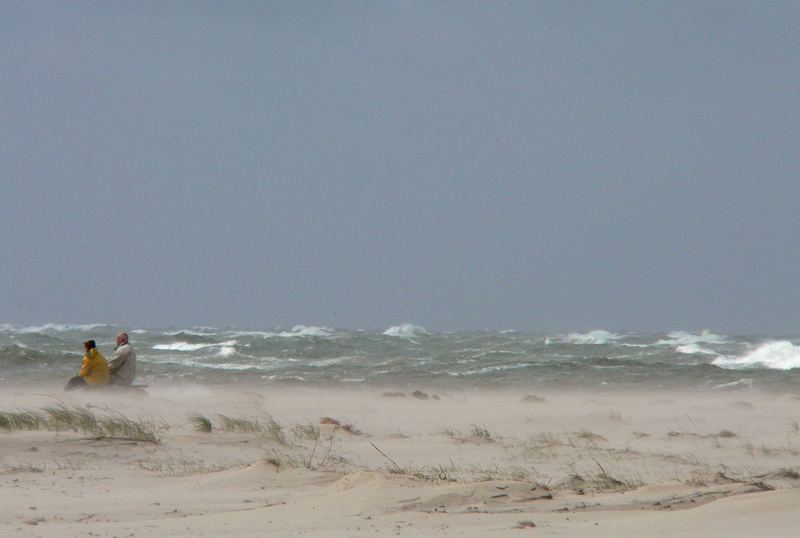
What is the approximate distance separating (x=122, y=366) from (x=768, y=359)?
23061 millimetres

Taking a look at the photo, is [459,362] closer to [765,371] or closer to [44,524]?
[765,371]

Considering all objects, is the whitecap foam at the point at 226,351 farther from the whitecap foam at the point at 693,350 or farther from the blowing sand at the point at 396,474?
the whitecap foam at the point at 693,350

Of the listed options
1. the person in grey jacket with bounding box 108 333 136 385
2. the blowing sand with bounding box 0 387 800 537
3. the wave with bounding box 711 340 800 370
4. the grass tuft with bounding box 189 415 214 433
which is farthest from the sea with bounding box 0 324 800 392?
the grass tuft with bounding box 189 415 214 433

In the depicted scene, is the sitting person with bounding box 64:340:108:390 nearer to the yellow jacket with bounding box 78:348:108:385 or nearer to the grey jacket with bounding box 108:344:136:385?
the yellow jacket with bounding box 78:348:108:385

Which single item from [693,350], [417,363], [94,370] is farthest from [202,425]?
[693,350]

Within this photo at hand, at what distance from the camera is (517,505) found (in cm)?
632

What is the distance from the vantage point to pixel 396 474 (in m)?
→ 7.39

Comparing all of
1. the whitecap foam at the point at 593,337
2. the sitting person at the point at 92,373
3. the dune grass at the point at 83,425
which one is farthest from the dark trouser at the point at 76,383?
the whitecap foam at the point at 593,337

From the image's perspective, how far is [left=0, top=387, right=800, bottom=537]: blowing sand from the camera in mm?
5918

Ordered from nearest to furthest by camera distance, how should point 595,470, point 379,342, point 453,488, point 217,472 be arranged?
1. point 453,488
2. point 217,472
3. point 595,470
4. point 379,342

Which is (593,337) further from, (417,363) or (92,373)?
(92,373)

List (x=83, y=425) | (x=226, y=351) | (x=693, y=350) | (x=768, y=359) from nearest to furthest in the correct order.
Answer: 1. (x=83, y=425)
2. (x=226, y=351)
3. (x=768, y=359)
4. (x=693, y=350)

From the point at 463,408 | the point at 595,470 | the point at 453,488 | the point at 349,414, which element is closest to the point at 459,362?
the point at 463,408

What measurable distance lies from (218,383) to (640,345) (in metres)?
19.3
